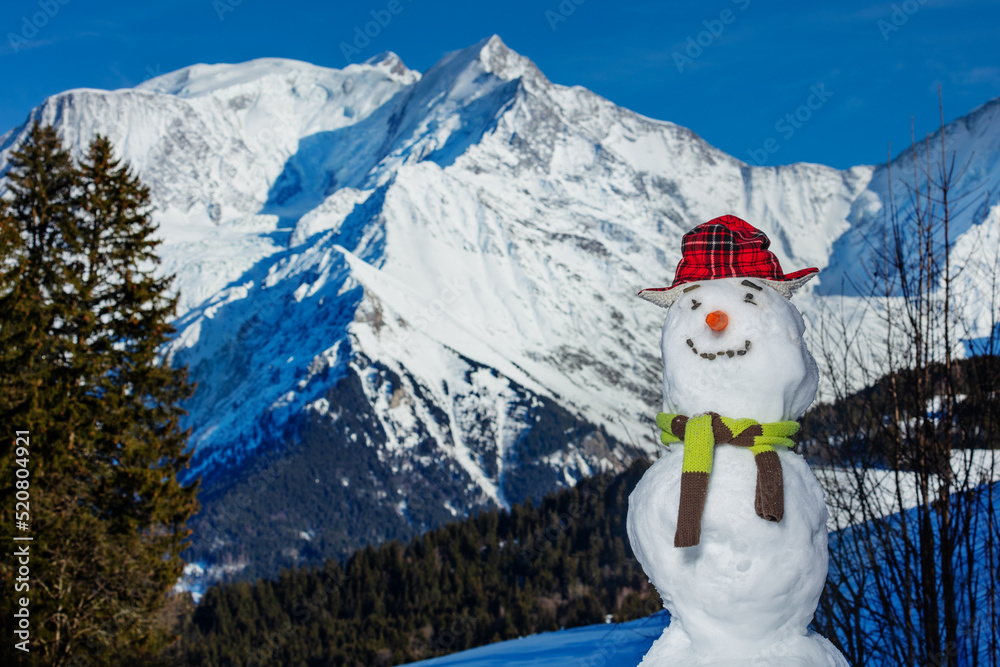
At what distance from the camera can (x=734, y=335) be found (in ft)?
12.1

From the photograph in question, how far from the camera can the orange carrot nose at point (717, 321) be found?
366 cm

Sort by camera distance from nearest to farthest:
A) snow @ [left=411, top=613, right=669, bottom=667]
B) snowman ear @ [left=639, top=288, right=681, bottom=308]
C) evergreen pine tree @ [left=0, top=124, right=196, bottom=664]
Answer: snowman ear @ [left=639, top=288, right=681, bottom=308], snow @ [left=411, top=613, right=669, bottom=667], evergreen pine tree @ [left=0, top=124, right=196, bottom=664]

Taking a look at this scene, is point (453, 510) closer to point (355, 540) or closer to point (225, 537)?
point (355, 540)

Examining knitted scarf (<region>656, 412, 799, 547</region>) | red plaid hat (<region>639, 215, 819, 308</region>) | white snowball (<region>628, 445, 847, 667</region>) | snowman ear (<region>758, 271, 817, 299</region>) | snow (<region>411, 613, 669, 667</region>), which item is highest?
red plaid hat (<region>639, 215, 819, 308</region>)

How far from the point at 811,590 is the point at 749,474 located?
0.59 m

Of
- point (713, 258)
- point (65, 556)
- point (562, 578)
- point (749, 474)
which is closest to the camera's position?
point (749, 474)

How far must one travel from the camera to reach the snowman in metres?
3.51

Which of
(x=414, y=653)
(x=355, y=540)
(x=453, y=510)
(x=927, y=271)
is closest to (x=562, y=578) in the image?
(x=414, y=653)

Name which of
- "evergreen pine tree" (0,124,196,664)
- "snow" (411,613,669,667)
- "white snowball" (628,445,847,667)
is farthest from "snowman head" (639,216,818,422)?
"evergreen pine tree" (0,124,196,664)

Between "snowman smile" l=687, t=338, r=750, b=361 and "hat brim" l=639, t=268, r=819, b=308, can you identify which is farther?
"hat brim" l=639, t=268, r=819, b=308

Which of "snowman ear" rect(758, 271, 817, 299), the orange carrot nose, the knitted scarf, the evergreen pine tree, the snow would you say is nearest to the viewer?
the knitted scarf

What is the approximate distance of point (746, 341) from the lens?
3672mm

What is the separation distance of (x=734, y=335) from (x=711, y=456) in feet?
1.85

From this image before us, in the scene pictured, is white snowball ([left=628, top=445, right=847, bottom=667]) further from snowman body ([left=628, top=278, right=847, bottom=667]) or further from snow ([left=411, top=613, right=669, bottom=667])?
snow ([left=411, top=613, right=669, bottom=667])
